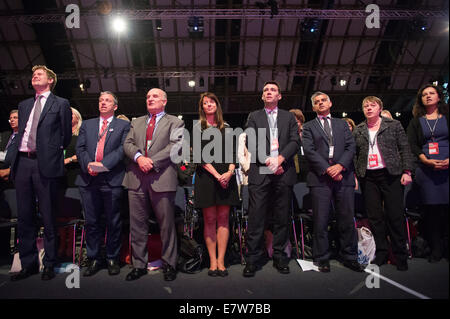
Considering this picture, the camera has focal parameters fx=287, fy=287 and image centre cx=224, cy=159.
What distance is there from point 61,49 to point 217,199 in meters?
9.87

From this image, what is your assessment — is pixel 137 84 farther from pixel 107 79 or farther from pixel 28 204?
pixel 28 204

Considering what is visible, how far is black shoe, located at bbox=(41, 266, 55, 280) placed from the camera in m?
2.53

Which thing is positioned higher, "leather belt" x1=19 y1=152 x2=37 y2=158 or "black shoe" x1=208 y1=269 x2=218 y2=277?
"leather belt" x1=19 y1=152 x2=37 y2=158

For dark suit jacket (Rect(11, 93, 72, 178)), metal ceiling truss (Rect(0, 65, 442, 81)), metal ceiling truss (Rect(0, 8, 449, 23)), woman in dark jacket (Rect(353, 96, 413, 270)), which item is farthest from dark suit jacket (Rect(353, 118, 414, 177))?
metal ceiling truss (Rect(0, 65, 442, 81))

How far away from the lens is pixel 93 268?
2.68 meters

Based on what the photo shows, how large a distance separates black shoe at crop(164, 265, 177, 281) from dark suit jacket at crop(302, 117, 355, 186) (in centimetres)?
152

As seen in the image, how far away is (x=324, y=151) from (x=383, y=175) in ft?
2.08

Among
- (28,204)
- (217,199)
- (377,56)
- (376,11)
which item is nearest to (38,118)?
(28,204)

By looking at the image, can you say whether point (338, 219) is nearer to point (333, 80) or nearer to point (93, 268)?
point (93, 268)

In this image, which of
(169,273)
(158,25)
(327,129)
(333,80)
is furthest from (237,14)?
(169,273)

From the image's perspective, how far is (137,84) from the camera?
35.7ft

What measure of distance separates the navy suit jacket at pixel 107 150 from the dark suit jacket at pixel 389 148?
2435 mm

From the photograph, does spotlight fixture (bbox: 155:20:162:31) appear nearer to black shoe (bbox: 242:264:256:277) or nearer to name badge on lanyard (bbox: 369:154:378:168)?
name badge on lanyard (bbox: 369:154:378:168)

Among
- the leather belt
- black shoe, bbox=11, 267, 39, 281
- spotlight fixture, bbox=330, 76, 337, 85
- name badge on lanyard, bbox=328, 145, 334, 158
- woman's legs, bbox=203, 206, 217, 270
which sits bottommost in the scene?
black shoe, bbox=11, 267, 39, 281
